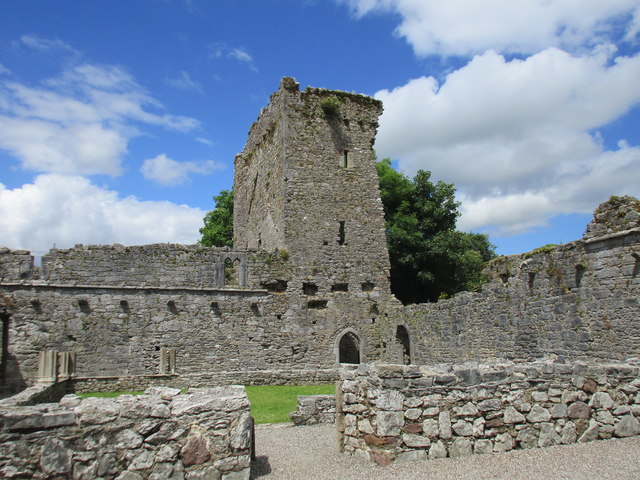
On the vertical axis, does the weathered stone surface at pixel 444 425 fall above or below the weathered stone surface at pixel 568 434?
above

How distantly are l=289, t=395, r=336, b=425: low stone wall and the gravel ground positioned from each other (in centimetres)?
261

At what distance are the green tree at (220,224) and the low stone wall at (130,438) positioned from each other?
3006 cm

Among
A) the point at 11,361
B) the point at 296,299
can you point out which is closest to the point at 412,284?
the point at 296,299

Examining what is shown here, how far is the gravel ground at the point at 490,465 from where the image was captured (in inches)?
224

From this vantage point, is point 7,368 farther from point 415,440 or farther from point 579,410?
point 579,410

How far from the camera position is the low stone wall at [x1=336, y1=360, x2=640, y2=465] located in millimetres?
6336

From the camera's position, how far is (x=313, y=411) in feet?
32.9

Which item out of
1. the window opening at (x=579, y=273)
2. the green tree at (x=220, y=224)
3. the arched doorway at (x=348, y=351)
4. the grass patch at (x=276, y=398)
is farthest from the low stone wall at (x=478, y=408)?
the green tree at (x=220, y=224)

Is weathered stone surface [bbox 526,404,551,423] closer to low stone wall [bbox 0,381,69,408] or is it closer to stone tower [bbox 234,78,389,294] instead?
low stone wall [bbox 0,381,69,408]

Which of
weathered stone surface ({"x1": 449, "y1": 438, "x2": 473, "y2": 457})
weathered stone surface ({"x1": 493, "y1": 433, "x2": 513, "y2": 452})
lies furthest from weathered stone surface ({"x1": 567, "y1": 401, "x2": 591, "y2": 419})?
weathered stone surface ({"x1": 449, "y1": 438, "x2": 473, "y2": 457})

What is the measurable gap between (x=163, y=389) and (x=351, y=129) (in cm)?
1767

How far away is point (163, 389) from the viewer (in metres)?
6.21

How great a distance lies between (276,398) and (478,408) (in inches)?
308

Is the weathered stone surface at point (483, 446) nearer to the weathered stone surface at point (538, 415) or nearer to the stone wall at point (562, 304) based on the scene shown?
the weathered stone surface at point (538, 415)
